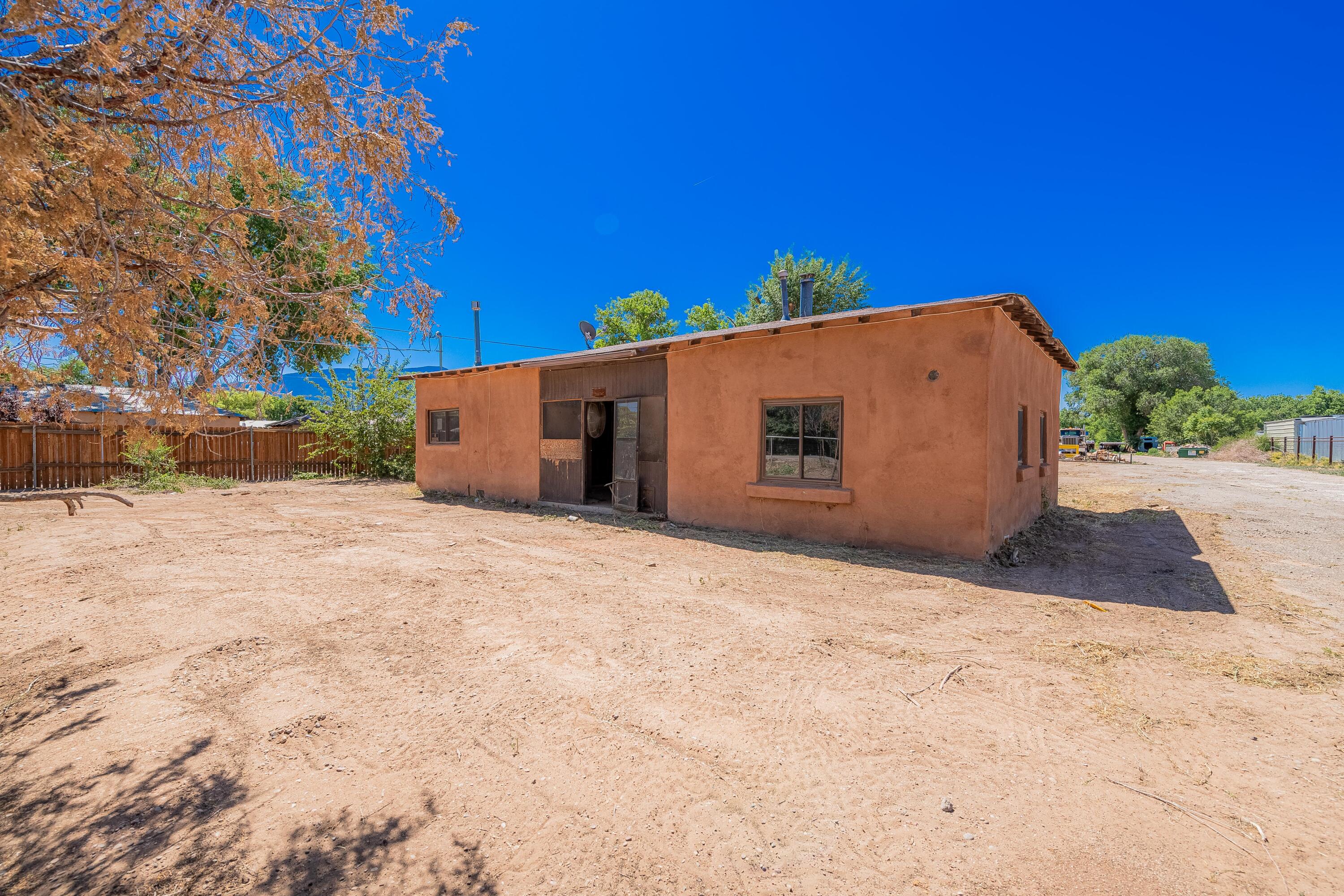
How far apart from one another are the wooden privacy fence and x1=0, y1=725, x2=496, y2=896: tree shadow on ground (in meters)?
11.1

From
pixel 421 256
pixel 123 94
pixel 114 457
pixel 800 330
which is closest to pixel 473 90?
pixel 421 256

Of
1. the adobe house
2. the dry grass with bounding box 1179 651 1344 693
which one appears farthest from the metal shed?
the dry grass with bounding box 1179 651 1344 693

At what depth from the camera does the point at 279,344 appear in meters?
3.14

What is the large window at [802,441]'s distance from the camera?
7.98 m

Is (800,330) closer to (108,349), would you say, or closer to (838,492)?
(838,492)

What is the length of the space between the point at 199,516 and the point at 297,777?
10.1m

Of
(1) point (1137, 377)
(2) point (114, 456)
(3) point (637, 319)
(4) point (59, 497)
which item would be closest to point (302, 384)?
(4) point (59, 497)

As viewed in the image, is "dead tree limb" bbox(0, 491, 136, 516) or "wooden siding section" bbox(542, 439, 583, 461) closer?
"dead tree limb" bbox(0, 491, 136, 516)

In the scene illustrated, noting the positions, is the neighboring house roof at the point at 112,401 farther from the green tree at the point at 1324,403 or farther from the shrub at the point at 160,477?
the green tree at the point at 1324,403

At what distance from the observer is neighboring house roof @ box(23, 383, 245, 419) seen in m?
2.83

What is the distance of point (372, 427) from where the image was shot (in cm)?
1845

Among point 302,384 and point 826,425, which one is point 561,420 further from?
point 302,384

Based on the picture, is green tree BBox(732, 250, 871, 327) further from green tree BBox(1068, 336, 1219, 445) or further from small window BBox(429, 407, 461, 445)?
green tree BBox(1068, 336, 1219, 445)

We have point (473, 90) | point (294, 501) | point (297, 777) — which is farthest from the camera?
point (294, 501)
